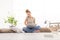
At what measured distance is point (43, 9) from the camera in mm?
5453

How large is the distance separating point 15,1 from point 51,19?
1488 millimetres

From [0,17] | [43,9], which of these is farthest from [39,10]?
[0,17]

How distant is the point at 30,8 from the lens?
18.0ft

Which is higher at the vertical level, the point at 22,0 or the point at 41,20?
the point at 22,0

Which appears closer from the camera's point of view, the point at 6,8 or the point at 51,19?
the point at 51,19

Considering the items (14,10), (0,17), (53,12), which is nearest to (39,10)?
(53,12)

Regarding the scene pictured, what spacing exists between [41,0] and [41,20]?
2.48 feet

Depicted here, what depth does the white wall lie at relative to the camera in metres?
5.36

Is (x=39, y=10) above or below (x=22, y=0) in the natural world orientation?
below

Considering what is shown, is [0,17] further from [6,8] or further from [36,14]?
[36,14]

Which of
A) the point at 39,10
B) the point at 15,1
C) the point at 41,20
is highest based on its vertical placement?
the point at 15,1

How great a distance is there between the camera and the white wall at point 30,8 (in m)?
5.36

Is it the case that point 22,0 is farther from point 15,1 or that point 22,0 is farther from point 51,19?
point 51,19

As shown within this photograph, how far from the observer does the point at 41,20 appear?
208 inches
